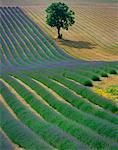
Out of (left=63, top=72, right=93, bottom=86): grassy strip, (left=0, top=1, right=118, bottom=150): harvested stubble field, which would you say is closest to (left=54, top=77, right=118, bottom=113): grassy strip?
(left=0, top=1, right=118, bottom=150): harvested stubble field

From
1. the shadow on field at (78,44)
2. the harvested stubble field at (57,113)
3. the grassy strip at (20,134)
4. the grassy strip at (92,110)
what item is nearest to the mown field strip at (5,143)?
the harvested stubble field at (57,113)

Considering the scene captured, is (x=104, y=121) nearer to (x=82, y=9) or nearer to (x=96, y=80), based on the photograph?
(x=96, y=80)

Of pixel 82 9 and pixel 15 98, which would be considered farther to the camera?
pixel 82 9

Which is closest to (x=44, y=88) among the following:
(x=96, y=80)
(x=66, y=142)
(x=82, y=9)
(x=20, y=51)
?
(x=96, y=80)

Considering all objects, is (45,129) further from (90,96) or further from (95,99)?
(90,96)

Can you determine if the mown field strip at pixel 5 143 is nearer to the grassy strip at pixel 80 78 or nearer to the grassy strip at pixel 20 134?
the grassy strip at pixel 20 134

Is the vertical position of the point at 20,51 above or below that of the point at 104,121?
below

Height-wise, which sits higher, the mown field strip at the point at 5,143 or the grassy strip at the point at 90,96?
the mown field strip at the point at 5,143

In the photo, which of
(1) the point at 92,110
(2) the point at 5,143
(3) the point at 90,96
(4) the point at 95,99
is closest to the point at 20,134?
(2) the point at 5,143
